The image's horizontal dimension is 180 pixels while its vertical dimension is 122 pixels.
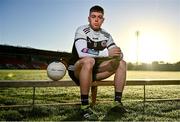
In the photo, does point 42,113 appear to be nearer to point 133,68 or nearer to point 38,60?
point 38,60

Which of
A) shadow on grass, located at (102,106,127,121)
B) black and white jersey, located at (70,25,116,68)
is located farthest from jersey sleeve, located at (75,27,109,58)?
shadow on grass, located at (102,106,127,121)

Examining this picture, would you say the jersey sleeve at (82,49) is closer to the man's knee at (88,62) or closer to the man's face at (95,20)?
the man's knee at (88,62)

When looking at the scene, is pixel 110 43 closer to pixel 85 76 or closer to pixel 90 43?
pixel 90 43

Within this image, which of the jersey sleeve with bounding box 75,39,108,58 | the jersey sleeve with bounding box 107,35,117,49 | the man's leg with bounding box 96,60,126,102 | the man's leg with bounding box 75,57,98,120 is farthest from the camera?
the jersey sleeve with bounding box 107,35,117,49

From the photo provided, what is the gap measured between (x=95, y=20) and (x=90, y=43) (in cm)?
36

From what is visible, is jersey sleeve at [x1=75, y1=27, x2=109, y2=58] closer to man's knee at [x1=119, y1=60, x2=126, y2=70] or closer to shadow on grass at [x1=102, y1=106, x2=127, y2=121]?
man's knee at [x1=119, y1=60, x2=126, y2=70]

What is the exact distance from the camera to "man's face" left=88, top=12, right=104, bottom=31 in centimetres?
479

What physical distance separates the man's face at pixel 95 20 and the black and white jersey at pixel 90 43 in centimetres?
7

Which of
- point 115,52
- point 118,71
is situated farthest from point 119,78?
point 115,52

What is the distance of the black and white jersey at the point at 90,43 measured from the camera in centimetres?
454

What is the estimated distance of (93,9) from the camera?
4809 millimetres

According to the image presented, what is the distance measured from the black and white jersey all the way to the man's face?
7 cm

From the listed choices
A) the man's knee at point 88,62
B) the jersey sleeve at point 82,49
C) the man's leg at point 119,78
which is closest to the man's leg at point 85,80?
the man's knee at point 88,62

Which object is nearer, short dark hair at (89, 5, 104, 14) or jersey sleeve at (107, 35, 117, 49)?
short dark hair at (89, 5, 104, 14)
